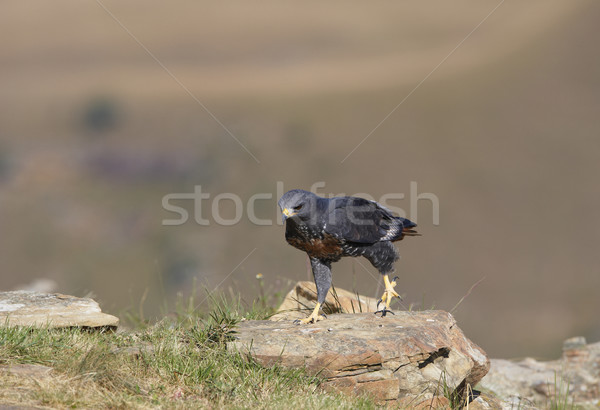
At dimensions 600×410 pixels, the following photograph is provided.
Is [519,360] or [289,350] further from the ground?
[289,350]

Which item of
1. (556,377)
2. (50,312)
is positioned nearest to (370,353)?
(50,312)

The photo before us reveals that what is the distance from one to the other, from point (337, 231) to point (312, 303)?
5.32 feet

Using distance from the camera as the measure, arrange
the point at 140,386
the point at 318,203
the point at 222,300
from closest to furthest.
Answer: the point at 140,386 → the point at 318,203 → the point at 222,300

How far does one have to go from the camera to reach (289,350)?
5.04m

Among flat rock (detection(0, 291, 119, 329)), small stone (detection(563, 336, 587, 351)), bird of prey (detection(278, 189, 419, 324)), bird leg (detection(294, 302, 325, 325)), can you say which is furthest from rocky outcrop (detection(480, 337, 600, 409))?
flat rock (detection(0, 291, 119, 329))

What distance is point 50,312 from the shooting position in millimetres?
5535

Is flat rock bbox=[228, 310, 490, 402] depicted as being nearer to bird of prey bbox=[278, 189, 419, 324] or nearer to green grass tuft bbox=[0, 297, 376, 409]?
green grass tuft bbox=[0, 297, 376, 409]

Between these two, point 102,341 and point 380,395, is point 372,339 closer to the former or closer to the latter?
point 380,395

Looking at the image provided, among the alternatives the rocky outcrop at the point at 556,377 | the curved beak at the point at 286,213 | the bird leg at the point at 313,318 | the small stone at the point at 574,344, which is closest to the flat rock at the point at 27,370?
the curved beak at the point at 286,213

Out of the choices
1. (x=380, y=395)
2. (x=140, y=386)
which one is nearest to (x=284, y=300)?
(x=380, y=395)

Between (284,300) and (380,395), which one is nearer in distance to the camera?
(380,395)

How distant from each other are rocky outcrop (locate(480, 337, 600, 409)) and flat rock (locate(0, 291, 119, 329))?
207 inches

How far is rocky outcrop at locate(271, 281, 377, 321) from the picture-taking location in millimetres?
6508

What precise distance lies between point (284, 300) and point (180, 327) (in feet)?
5.72
